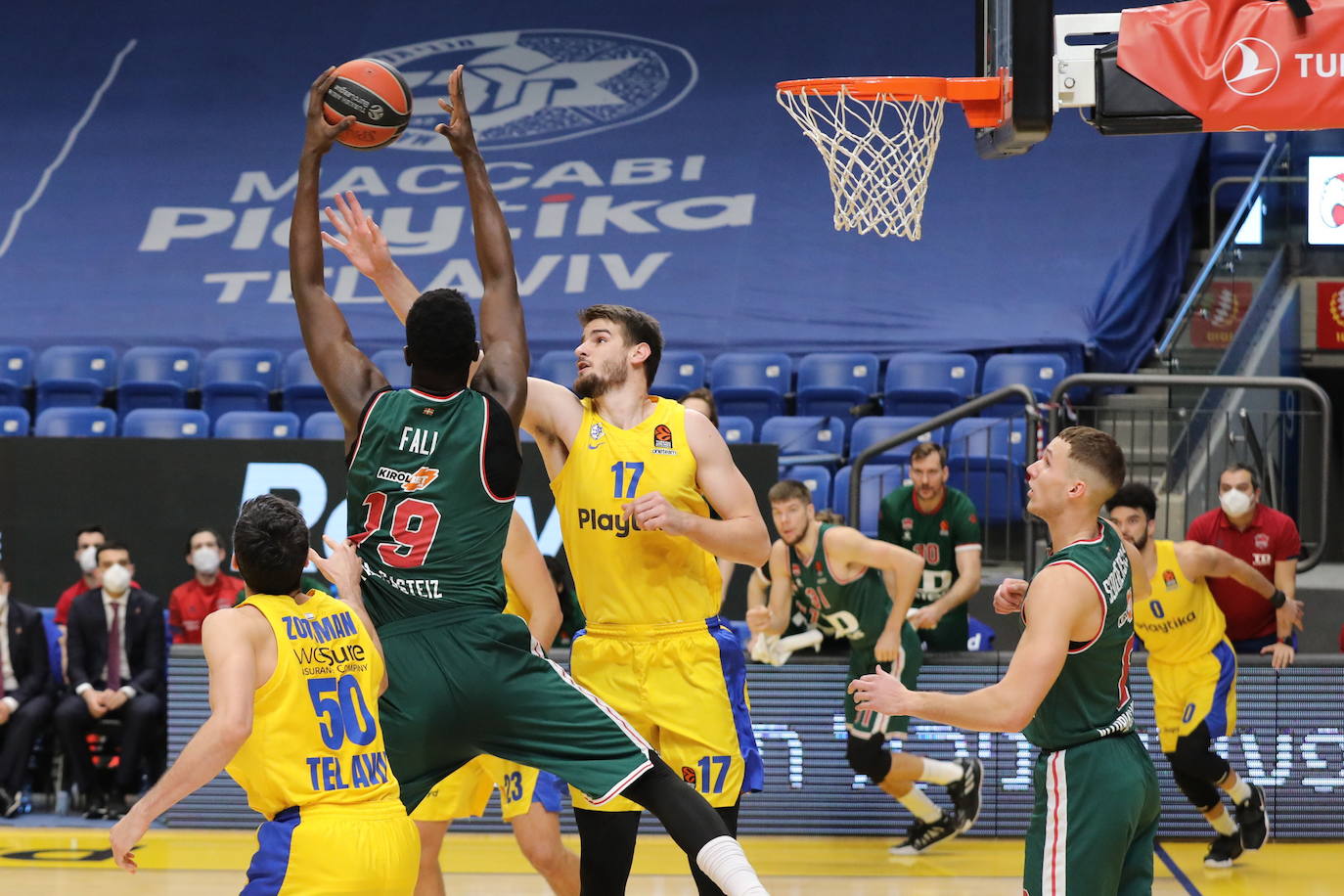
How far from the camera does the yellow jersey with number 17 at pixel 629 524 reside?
16.5 ft

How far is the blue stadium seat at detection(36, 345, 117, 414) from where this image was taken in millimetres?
14398

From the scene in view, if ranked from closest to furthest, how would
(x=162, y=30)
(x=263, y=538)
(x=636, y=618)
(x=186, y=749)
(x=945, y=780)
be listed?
(x=186, y=749)
(x=263, y=538)
(x=636, y=618)
(x=945, y=780)
(x=162, y=30)

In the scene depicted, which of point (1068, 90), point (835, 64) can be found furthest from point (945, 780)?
point (835, 64)

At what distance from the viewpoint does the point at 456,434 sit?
441 cm

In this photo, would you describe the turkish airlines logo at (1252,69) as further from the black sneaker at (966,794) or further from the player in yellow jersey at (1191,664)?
the black sneaker at (966,794)

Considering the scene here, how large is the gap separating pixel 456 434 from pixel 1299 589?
24.7ft

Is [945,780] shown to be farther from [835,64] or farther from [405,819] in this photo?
[835,64]

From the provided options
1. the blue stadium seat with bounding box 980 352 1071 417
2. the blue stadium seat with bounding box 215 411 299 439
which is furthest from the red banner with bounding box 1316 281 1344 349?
the blue stadium seat with bounding box 215 411 299 439

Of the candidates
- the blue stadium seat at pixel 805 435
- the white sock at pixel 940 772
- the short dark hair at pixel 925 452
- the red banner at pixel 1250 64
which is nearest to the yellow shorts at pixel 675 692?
the red banner at pixel 1250 64

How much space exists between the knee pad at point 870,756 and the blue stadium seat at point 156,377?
8591 millimetres

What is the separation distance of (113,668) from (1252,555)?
675cm

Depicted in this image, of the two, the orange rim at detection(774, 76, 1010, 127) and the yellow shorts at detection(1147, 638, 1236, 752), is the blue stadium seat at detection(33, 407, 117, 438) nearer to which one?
the yellow shorts at detection(1147, 638, 1236, 752)

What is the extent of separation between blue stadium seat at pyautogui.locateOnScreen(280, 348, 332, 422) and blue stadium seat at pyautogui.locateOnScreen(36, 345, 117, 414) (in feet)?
5.63

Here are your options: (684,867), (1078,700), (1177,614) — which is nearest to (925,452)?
(1177,614)
